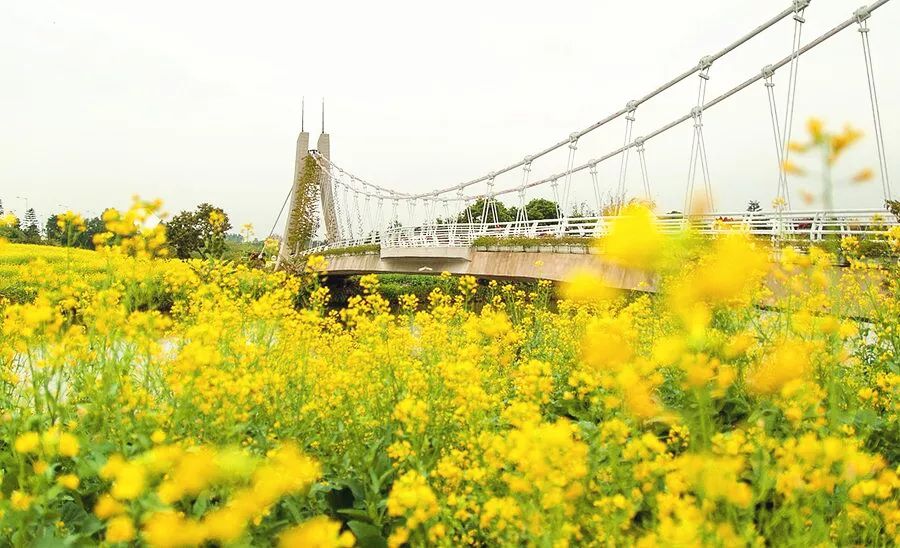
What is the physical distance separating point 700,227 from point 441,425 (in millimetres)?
1301

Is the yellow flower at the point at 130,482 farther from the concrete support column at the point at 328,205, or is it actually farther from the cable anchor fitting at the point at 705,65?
the concrete support column at the point at 328,205

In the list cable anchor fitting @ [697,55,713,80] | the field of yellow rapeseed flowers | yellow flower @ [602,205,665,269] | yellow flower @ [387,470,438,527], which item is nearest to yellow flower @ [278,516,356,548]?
the field of yellow rapeseed flowers

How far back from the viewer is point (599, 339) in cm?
114

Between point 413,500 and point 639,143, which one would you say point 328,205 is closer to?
point 639,143

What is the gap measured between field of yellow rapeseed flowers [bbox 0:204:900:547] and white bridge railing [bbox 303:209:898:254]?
1.11 feet

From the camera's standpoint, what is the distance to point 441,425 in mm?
2627

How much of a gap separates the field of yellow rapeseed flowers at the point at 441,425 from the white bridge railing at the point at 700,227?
0.34 metres

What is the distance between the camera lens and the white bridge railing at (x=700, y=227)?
107 inches

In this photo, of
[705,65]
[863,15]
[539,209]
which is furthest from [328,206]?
[863,15]

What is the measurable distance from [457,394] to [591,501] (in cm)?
76

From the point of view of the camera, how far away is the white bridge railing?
2713mm

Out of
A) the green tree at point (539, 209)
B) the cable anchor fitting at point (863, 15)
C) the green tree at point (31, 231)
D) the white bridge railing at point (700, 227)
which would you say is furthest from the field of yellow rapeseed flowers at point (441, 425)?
the green tree at point (539, 209)

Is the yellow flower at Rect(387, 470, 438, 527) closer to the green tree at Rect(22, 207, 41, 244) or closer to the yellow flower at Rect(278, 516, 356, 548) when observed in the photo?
the yellow flower at Rect(278, 516, 356, 548)

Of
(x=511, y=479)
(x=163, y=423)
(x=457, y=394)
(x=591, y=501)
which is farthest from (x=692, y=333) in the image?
(x=163, y=423)
